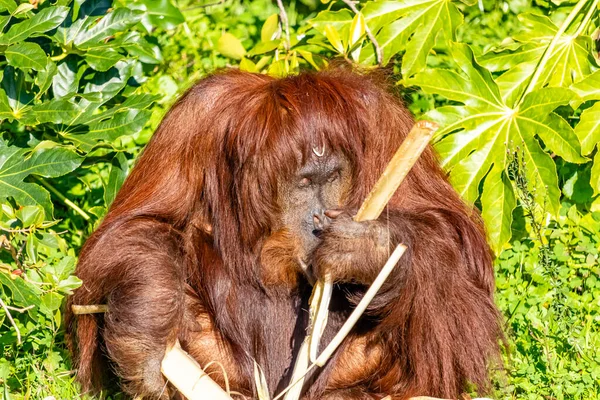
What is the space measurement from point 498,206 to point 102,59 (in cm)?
177

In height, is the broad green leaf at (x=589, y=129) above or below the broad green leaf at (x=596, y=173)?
above

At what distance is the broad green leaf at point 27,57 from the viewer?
4.05 meters

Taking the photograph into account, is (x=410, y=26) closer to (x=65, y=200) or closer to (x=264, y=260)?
(x=264, y=260)

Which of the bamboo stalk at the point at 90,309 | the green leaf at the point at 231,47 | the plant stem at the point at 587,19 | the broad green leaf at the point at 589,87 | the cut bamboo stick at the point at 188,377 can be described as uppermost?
the plant stem at the point at 587,19

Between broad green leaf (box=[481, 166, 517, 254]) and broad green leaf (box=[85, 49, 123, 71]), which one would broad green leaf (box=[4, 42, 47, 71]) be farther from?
broad green leaf (box=[481, 166, 517, 254])

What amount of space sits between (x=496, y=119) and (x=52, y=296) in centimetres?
187

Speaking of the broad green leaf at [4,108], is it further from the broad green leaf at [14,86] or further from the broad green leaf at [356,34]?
the broad green leaf at [356,34]

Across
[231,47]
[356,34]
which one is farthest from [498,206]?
[231,47]

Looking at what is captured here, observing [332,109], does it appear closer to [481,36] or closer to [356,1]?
[356,1]

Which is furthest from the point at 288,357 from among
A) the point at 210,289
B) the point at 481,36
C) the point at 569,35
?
the point at 481,36

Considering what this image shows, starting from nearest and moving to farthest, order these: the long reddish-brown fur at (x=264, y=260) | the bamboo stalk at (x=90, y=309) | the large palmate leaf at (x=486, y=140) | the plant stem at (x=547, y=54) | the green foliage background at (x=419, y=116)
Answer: the long reddish-brown fur at (x=264, y=260) → the bamboo stalk at (x=90, y=309) → the green foliage background at (x=419, y=116) → the large palmate leaf at (x=486, y=140) → the plant stem at (x=547, y=54)

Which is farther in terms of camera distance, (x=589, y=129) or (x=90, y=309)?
(x=589, y=129)

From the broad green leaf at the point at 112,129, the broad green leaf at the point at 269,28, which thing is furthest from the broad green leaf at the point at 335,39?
the broad green leaf at the point at 112,129

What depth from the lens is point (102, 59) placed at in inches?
173
